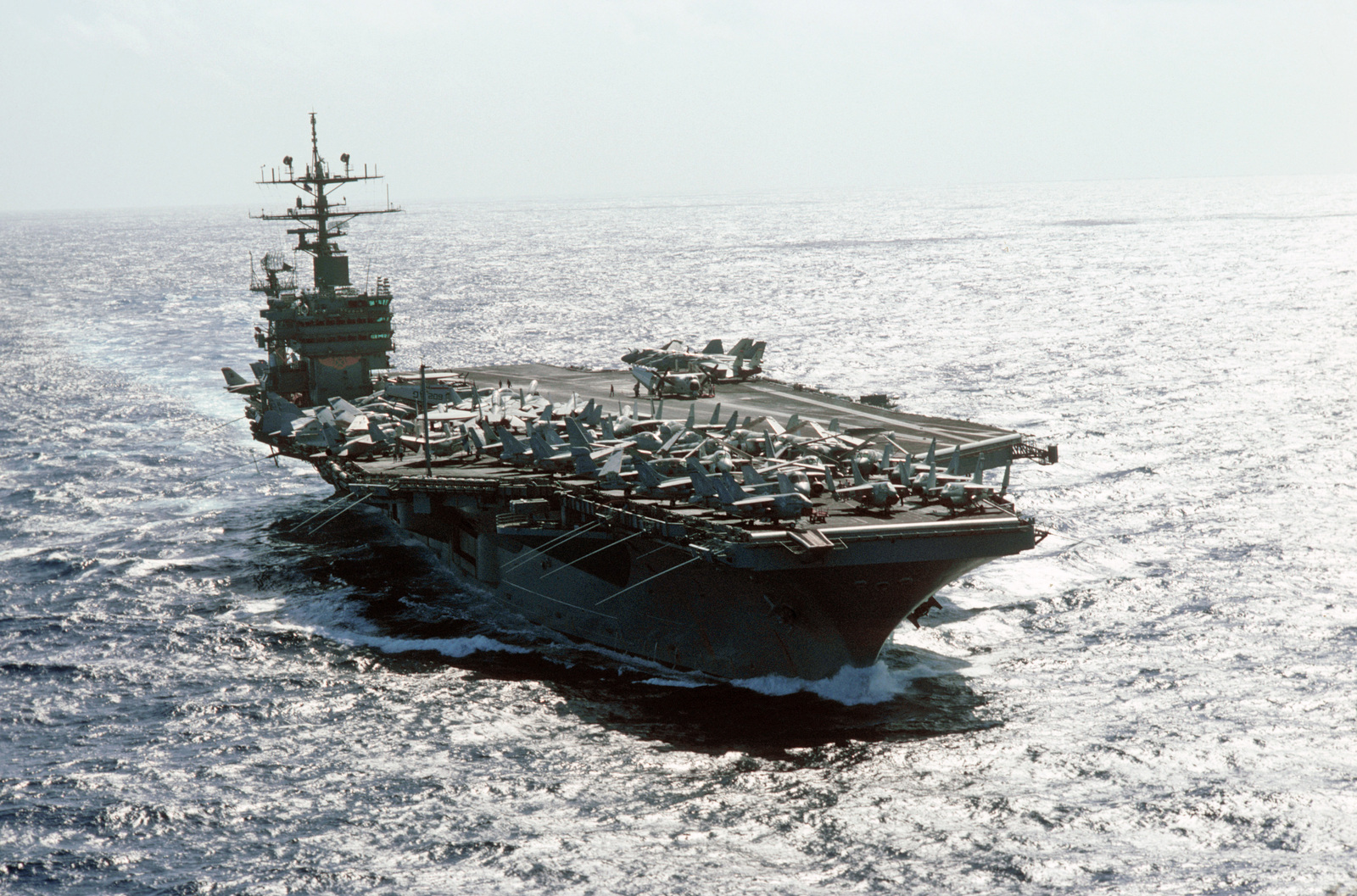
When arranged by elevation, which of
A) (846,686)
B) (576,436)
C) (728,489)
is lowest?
(846,686)

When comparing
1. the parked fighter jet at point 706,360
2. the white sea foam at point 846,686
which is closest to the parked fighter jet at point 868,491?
the white sea foam at point 846,686

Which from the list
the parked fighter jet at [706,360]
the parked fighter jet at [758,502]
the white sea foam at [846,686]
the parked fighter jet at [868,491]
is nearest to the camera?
the parked fighter jet at [758,502]

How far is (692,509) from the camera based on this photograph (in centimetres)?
2378

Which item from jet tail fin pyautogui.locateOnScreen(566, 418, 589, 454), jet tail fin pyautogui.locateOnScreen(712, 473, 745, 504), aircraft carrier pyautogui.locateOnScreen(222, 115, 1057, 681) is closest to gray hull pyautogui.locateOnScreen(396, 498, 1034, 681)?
aircraft carrier pyautogui.locateOnScreen(222, 115, 1057, 681)

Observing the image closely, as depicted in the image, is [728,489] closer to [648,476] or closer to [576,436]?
[648,476]

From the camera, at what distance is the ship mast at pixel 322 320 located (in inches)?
1575

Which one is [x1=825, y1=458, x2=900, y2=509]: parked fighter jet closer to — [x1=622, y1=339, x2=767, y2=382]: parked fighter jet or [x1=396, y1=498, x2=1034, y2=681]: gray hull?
[x1=396, y1=498, x2=1034, y2=681]: gray hull

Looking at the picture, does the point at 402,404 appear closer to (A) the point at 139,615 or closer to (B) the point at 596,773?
(A) the point at 139,615

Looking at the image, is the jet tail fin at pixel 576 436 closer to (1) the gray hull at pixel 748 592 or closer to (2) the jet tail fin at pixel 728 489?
(1) the gray hull at pixel 748 592

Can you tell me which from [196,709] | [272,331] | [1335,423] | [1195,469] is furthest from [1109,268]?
[196,709]

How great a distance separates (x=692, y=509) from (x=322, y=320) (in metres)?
21.0

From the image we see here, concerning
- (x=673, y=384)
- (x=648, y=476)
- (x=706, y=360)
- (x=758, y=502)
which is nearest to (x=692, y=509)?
(x=648, y=476)

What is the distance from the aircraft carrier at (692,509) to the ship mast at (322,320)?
4.12 metres

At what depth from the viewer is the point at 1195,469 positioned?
38.3m
